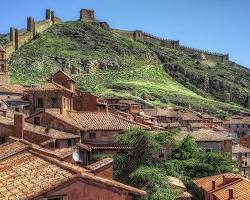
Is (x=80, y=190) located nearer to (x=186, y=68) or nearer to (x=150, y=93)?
(x=150, y=93)

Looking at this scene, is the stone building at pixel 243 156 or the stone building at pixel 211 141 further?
the stone building at pixel 243 156

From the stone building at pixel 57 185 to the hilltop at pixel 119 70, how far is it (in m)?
106

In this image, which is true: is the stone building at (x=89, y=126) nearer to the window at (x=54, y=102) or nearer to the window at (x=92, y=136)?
the window at (x=92, y=136)

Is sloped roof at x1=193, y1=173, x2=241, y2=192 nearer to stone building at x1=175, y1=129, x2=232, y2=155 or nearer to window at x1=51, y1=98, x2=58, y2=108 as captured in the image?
stone building at x1=175, y1=129, x2=232, y2=155

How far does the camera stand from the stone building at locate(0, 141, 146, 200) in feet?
68.8

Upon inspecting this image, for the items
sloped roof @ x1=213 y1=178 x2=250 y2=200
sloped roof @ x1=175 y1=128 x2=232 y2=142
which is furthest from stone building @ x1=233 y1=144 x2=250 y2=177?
sloped roof @ x1=213 y1=178 x2=250 y2=200

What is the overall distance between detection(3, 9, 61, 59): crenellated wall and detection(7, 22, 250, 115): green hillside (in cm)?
191

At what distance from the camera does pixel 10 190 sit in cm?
2219

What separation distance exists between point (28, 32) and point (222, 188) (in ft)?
452

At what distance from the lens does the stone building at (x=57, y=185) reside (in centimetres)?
2097

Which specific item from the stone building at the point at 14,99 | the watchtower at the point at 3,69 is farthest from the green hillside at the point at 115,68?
the stone building at the point at 14,99

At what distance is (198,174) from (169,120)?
5282 cm

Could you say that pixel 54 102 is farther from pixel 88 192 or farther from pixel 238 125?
pixel 238 125

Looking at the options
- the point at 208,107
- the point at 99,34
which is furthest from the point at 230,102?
the point at 99,34
